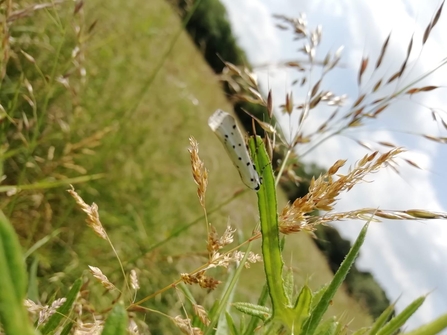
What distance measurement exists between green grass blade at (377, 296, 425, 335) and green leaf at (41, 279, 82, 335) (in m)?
0.29

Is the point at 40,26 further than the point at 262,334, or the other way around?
the point at 40,26

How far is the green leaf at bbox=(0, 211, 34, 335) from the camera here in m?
0.18

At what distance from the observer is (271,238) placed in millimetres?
424

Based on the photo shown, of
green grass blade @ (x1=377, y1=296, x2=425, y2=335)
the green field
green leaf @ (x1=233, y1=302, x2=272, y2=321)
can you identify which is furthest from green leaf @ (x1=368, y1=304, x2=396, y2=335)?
the green field

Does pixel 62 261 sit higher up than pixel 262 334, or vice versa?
pixel 262 334

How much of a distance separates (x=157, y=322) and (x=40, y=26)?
147 cm

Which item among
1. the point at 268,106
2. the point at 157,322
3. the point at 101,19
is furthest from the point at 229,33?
the point at 268,106

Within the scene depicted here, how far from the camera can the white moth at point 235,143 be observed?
17.6 inches

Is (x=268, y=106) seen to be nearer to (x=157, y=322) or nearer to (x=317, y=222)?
(x=317, y=222)

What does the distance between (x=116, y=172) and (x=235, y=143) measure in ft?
6.38

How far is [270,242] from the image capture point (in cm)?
42

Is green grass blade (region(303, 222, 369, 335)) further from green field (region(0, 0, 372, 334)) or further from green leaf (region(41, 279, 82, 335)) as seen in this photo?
green field (region(0, 0, 372, 334))

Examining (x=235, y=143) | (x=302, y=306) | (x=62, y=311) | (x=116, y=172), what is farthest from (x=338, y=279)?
(x=116, y=172)

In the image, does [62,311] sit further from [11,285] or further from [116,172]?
[116,172]
